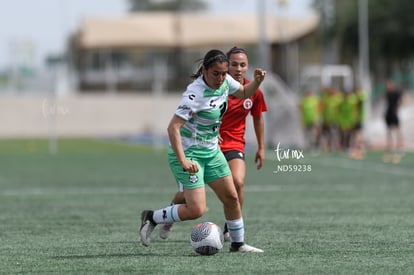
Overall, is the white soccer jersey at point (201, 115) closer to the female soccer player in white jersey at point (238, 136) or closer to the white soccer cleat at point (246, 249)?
the white soccer cleat at point (246, 249)

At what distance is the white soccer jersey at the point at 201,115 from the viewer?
10078 millimetres

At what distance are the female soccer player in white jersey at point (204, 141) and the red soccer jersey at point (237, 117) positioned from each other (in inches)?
49.1

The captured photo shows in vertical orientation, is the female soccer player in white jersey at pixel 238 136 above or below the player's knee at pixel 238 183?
above

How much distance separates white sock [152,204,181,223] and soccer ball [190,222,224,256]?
246 mm

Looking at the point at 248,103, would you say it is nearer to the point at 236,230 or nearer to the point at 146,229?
the point at 236,230

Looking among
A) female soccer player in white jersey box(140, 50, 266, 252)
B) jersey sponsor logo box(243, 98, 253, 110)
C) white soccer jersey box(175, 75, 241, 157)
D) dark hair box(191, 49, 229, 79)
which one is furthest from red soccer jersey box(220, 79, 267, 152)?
dark hair box(191, 49, 229, 79)

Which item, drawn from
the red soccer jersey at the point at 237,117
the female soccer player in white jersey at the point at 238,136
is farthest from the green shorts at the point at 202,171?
the red soccer jersey at the point at 237,117

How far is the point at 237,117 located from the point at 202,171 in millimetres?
1801

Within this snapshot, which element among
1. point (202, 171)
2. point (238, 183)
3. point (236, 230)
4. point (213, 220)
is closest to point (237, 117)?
point (238, 183)

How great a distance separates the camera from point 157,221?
10.9 m

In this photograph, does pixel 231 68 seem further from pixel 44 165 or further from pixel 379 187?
pixel 44 165

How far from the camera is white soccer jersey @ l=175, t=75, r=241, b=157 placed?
10078 mm

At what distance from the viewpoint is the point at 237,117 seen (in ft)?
39.5

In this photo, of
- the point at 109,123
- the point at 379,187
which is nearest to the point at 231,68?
the point at 379,187
